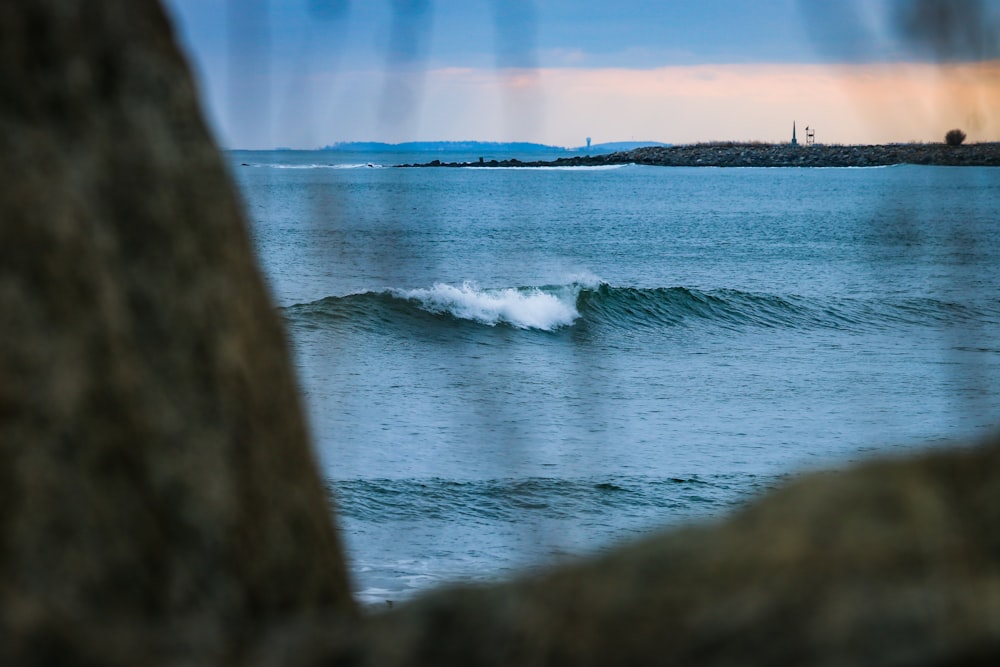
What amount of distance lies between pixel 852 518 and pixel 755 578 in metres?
0.14

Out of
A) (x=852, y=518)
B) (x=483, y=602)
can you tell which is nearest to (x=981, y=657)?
(x=852, y=518)

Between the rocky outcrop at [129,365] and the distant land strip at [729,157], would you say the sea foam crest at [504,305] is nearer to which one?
the rocky outcrop at [129,365]

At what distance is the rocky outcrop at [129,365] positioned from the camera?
4.36ft

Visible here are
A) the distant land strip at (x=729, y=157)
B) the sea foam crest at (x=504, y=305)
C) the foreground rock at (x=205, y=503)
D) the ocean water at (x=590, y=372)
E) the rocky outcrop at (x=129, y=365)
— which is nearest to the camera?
the foreground rock at (x=205, y=503)

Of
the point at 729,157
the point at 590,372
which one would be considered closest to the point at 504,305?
the point at 590,372

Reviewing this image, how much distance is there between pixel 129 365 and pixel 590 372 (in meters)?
11.0

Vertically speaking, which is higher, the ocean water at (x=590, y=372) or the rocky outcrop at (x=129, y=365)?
the rocky outcrop at (x=129, y=365)

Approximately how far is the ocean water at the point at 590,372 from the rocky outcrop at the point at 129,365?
0.33m

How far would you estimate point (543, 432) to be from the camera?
1205 centimetres

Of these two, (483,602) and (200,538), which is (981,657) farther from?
(200,538)

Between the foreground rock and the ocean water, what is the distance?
1.18 ft

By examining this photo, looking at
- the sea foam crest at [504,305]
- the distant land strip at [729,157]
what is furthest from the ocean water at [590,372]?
the distant land strip at [729,157]

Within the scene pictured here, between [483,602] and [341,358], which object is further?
[341,358]

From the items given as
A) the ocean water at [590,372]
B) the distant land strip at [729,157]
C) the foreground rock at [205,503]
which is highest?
the distant land strip at [729,157]
